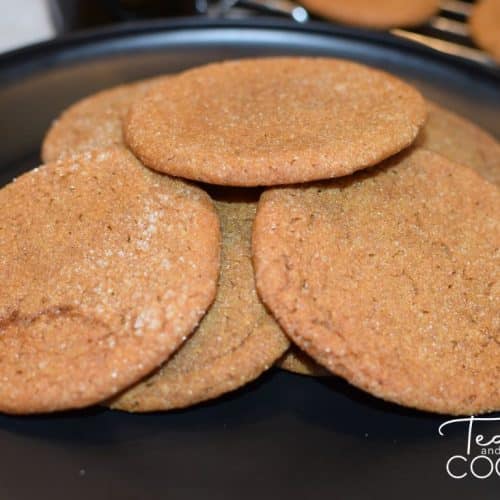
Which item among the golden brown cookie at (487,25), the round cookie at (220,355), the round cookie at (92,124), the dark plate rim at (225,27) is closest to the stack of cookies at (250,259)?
the round cookie at (220,355)

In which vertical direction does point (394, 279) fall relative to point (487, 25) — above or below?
below

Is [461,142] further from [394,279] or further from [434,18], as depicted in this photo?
[434,18]

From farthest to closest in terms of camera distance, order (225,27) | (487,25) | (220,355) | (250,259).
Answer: (487,25) → (225,27) → (250,259) → (220,355)

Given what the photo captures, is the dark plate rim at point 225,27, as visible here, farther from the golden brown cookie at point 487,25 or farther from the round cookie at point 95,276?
the round cookie at point 95,276

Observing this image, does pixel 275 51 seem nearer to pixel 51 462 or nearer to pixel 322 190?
pixel 322 190

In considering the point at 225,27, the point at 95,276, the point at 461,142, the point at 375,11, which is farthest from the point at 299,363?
the point at 375,11

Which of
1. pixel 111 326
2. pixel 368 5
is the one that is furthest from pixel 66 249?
pixel 368 5
